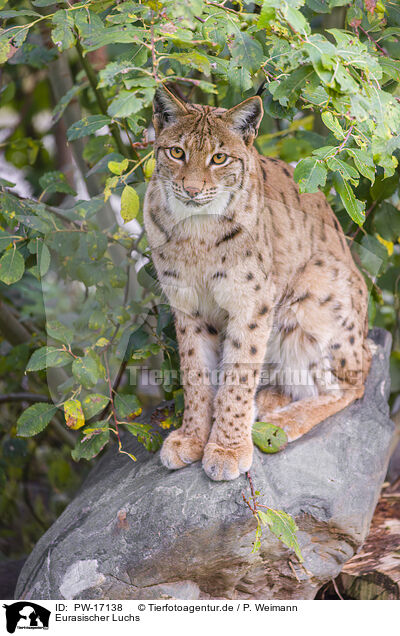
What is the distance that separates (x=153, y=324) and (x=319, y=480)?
4.03 feet

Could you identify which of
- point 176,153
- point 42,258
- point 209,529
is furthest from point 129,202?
point 209,529

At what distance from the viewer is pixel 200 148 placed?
2818mm

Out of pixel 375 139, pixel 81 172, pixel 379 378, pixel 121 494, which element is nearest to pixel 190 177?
pixel 375 139

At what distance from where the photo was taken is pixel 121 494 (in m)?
3.27

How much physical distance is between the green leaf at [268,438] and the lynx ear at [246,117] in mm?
1388

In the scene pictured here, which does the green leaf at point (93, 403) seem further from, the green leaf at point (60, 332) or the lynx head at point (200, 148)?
the lynx head at point (200, 148)

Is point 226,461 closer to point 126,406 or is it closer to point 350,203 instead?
point 126,406

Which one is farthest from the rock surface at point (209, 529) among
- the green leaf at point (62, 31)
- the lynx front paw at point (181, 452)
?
the green leaf at point (62, 31)

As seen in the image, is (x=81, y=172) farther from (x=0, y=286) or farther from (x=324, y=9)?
(x=324, y=9)

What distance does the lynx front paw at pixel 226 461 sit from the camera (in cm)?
299

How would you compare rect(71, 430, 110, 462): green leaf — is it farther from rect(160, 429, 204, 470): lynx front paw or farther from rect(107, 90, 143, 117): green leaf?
rect(107, 90, 143, 117): green leaf

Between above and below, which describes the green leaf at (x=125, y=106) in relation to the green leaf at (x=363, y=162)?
above

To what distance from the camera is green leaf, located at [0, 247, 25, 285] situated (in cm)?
331
